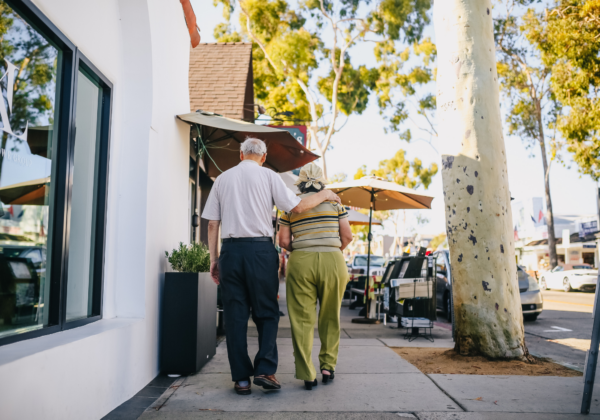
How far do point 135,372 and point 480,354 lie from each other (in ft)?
11.5

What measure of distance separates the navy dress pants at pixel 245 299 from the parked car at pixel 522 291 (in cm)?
646

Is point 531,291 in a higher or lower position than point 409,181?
lower

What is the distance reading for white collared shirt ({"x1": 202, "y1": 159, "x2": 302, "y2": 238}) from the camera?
14.1 ft

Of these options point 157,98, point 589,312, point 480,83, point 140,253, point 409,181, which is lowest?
point 589,312

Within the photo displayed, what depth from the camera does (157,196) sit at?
499 centimetres

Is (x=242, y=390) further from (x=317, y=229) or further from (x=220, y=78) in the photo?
(x=220, y=78)

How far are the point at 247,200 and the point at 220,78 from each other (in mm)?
8736

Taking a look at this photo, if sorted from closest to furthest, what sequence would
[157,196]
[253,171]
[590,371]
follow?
[590,371], [253,171], [157,196]

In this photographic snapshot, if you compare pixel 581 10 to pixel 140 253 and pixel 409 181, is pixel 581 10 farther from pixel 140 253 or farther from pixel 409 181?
pixel 409 181

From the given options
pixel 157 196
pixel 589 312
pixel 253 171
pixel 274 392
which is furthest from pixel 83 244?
pixel 589 312

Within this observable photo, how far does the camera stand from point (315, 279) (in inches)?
177

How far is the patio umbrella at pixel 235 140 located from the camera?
5895mm

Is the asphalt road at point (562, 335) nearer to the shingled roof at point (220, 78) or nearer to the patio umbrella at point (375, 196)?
the patio umbrella at point (375, 196)

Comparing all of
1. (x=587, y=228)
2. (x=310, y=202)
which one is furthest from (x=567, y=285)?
(x=310, y=202)
